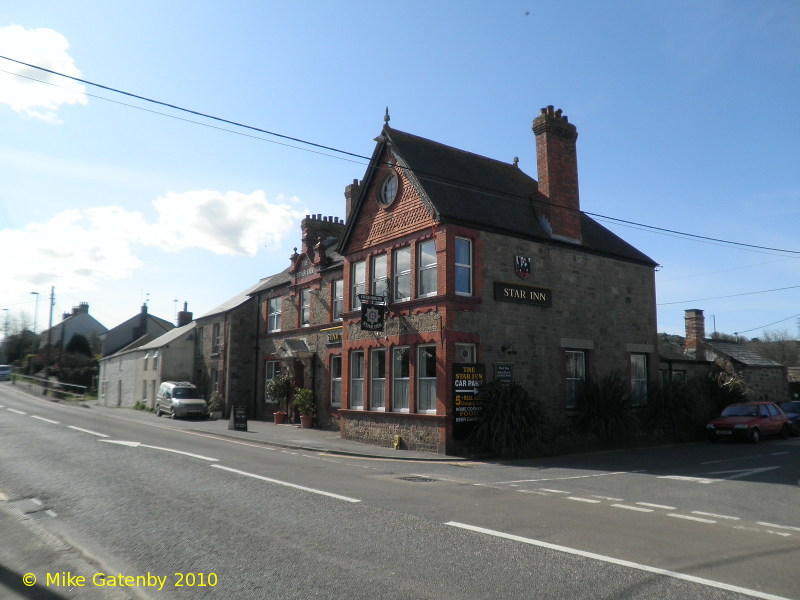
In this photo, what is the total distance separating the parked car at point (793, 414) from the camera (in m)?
25.9

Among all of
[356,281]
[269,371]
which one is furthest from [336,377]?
[269,371]

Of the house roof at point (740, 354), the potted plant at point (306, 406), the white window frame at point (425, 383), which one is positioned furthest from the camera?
the house roof at point (740, 354)

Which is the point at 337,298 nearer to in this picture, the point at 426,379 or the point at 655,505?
the point at 426,379

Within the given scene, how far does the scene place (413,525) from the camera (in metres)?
7.97

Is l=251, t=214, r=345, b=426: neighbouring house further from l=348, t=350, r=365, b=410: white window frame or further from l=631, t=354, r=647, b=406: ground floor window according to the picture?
l=631, t=354, r=647, b=406: ground floor window

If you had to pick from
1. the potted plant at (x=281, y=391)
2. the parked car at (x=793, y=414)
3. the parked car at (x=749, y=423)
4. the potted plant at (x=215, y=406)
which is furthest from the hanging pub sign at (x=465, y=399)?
the potted plant at (x=215, y=406)

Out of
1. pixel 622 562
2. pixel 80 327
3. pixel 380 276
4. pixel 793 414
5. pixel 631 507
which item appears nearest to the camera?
pixel 622 562

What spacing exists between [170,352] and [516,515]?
3469cm

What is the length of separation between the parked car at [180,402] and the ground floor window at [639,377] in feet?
70.2

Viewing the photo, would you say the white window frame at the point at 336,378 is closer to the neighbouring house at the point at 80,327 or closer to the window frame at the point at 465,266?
the window frame at the point at 465,266

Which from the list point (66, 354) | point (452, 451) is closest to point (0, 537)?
point (452, 451)

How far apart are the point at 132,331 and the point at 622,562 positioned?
64956 millimetres

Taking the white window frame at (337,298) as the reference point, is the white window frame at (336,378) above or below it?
below

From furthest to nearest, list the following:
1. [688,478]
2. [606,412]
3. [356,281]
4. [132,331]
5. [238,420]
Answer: [132,331] → [238,420] → [356,281] → [606,412] → [688,478]
